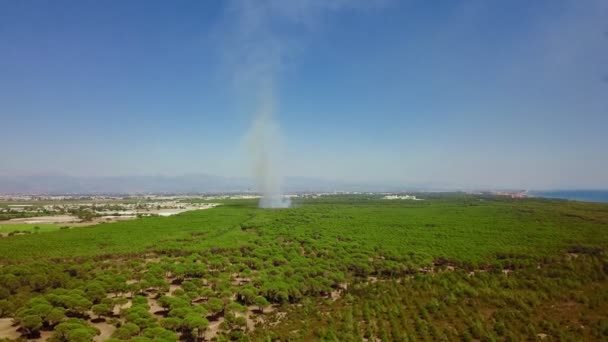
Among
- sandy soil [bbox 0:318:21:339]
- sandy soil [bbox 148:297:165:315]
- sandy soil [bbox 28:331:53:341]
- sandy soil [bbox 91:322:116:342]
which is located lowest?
sandy soil [bbox 148:297:165:315]

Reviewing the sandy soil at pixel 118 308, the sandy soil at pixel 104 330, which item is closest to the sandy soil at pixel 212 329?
the sandy soil at pixel 104 330

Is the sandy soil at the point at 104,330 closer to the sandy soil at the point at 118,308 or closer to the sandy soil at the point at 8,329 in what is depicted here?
the sandy soil at the point at 118,308

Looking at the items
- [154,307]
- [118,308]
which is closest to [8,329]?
[118,308]

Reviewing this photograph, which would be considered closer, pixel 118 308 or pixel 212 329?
pixel 212 329

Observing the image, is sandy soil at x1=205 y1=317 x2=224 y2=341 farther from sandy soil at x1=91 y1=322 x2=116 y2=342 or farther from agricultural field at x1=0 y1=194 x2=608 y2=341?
sandy soil at x1=91 y1=322 x2=116 y2=342

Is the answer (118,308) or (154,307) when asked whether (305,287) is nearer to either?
(154,307)

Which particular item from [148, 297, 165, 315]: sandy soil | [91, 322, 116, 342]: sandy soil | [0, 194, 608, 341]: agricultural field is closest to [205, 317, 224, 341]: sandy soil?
[0, 194, 608, 341]: agricultural field

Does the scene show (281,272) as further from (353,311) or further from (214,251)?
(214,251)
